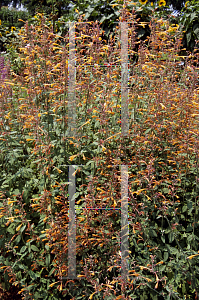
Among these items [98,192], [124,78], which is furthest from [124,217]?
[124,78]

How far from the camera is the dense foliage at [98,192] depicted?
2.44 m

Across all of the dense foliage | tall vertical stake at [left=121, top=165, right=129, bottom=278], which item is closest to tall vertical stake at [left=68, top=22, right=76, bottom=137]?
the dense foliage

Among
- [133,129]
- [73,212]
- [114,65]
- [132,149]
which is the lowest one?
[73,212]

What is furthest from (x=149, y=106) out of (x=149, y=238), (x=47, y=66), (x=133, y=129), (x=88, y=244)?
(x=88, y=244)

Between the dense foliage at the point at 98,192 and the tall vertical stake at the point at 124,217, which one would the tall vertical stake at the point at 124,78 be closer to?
the dense foliage at the point at 98,192

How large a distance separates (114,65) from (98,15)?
5134mm

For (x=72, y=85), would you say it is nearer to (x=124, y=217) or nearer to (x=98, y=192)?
(x=98, y=192)

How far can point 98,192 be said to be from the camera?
8.95 feet

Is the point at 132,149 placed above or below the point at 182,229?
above

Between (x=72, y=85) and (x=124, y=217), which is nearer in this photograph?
(x=124, y=217)

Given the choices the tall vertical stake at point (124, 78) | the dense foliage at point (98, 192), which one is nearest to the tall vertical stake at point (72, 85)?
the dense foliage at point (98, 192)

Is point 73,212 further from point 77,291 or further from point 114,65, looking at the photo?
point 114,65

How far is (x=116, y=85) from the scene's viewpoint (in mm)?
2850

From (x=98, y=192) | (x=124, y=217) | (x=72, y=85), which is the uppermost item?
(x=72, y=85)
